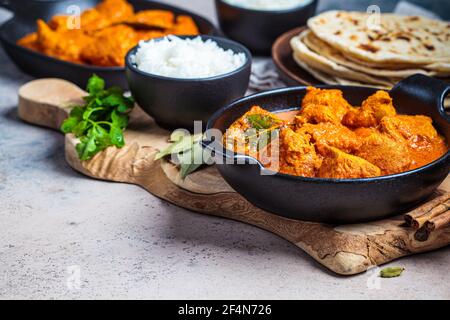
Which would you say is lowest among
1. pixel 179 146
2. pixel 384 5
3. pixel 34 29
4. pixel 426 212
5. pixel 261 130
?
pixel 384 5

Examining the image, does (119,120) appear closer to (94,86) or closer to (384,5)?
(94,86)

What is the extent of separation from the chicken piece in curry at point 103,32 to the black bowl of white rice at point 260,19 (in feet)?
0.91

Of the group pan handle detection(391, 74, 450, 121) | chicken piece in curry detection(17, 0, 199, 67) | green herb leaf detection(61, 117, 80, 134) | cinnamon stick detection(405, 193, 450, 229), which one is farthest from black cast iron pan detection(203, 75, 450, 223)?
chicken piece in curry detection(17, 0, 199, 67)

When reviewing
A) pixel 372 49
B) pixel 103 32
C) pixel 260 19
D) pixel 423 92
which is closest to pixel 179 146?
pixel 423 92

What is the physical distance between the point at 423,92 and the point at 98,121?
156cm

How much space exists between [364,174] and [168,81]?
3.75ft

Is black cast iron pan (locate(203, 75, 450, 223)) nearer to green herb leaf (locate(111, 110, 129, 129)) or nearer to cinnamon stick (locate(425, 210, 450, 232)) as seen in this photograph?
cinnamon stick (locate(425, 210, 450, 232))

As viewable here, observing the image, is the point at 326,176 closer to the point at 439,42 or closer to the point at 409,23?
the point at 439,42

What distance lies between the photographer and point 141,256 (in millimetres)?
2580

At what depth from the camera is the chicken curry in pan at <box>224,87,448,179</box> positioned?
2.46 m

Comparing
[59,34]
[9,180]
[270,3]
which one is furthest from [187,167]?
[270,3]

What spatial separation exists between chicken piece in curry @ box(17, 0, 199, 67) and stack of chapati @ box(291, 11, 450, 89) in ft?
2.91

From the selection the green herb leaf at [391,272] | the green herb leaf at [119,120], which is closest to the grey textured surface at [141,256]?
the green herb leaf at [391,272]

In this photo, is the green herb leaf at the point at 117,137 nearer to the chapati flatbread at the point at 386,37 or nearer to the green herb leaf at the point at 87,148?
the green herb leaf at the point at 87,148
